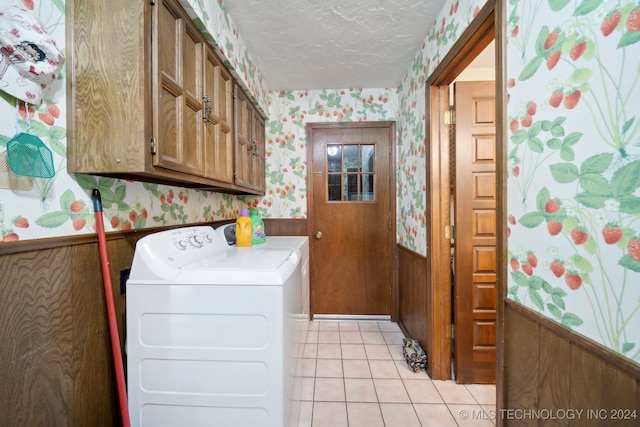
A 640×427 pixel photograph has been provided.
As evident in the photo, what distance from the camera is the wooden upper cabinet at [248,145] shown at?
6.09 ft

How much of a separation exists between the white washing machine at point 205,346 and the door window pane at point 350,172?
6.27ft

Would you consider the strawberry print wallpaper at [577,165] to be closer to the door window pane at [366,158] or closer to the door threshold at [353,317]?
the door window pane at [366,158]

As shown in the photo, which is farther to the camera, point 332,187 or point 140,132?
point 332,187

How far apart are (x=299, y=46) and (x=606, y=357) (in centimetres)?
229

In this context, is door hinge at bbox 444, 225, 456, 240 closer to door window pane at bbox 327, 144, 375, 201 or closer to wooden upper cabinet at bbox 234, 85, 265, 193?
door window pane at bbox 327, 144, 375, 201

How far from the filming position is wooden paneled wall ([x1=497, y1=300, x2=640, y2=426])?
64 cm

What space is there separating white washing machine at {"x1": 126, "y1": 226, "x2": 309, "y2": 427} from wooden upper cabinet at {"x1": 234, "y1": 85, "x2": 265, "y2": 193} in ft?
2.97

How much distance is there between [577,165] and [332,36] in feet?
5.70

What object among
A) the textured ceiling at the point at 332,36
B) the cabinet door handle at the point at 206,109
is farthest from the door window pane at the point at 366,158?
the cabinet door handle at the point at 206,109

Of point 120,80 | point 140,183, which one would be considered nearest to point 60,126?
point 120,80

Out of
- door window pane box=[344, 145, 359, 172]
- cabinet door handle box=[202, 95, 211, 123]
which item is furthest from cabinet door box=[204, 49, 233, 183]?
door window pane box=[344, 145, 359, 172]

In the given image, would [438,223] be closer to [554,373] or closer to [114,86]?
[554,373]

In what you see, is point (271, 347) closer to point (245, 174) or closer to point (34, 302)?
point (34, 302)

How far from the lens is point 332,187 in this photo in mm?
2893
